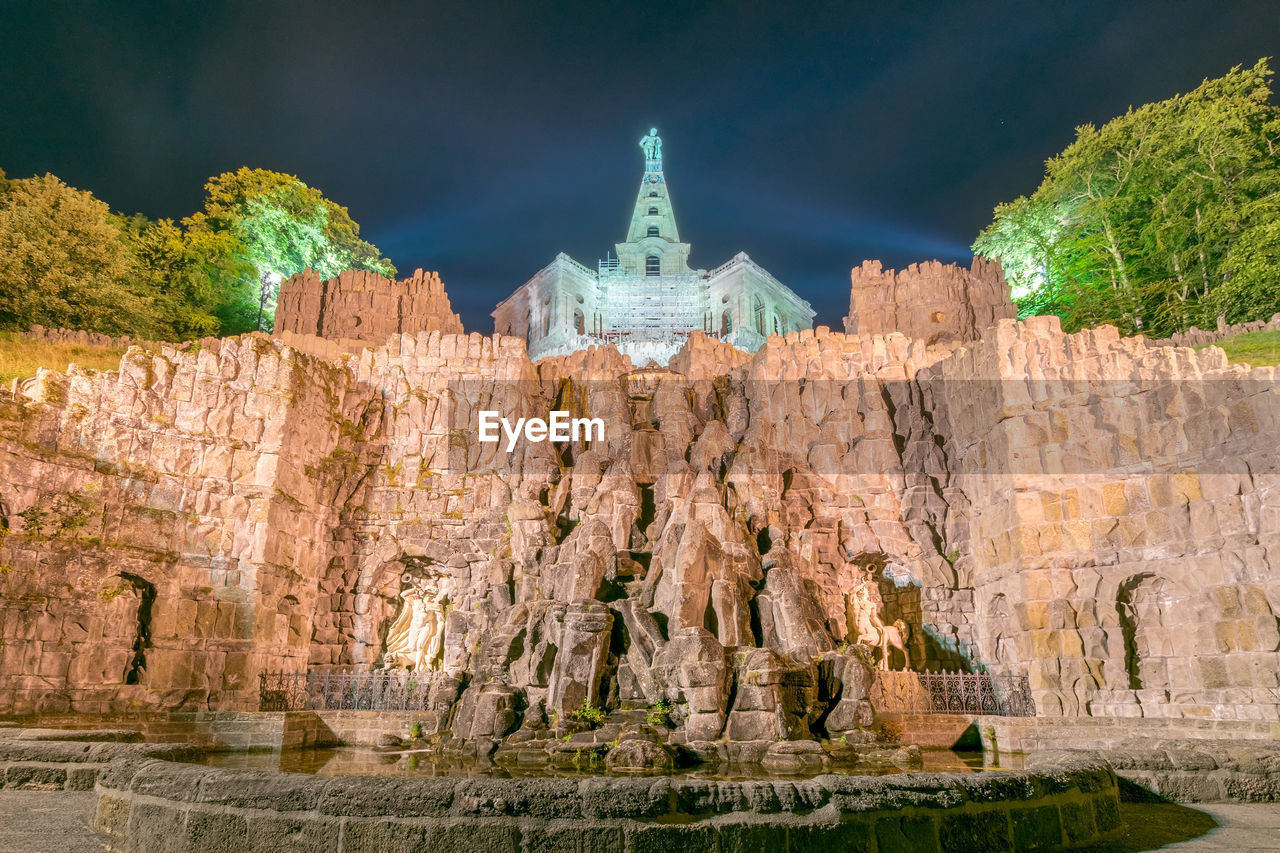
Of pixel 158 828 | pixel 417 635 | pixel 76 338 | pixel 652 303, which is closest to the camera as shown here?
pixel 158 828

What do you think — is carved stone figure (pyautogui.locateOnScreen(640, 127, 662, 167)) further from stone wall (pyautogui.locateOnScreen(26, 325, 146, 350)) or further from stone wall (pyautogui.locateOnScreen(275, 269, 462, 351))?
stone wall (pyautogui.locateOnScreen(26, 325, 146, 350))

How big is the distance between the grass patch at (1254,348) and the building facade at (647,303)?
1380 inches

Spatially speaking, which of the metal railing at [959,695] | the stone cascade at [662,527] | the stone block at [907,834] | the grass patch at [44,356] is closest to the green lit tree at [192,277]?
the grass patch at [44,356]

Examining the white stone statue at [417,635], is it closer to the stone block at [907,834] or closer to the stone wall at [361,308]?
the stone wall at [361,308]

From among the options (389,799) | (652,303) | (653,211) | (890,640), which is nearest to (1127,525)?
(890,640)

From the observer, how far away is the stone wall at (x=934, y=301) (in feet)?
115

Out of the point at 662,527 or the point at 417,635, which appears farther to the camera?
the point at 417,635

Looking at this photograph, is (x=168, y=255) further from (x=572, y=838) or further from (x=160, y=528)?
(x=572, y=838)

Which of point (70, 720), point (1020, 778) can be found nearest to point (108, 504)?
point (70, 720)

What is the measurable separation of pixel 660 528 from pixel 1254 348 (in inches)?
Result: 735

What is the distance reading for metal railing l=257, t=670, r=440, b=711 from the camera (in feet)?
61.0

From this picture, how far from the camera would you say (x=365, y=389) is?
81.6 ft

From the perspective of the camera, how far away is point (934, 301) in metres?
35.3

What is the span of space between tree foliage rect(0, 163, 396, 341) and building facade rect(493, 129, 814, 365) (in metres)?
15.5
